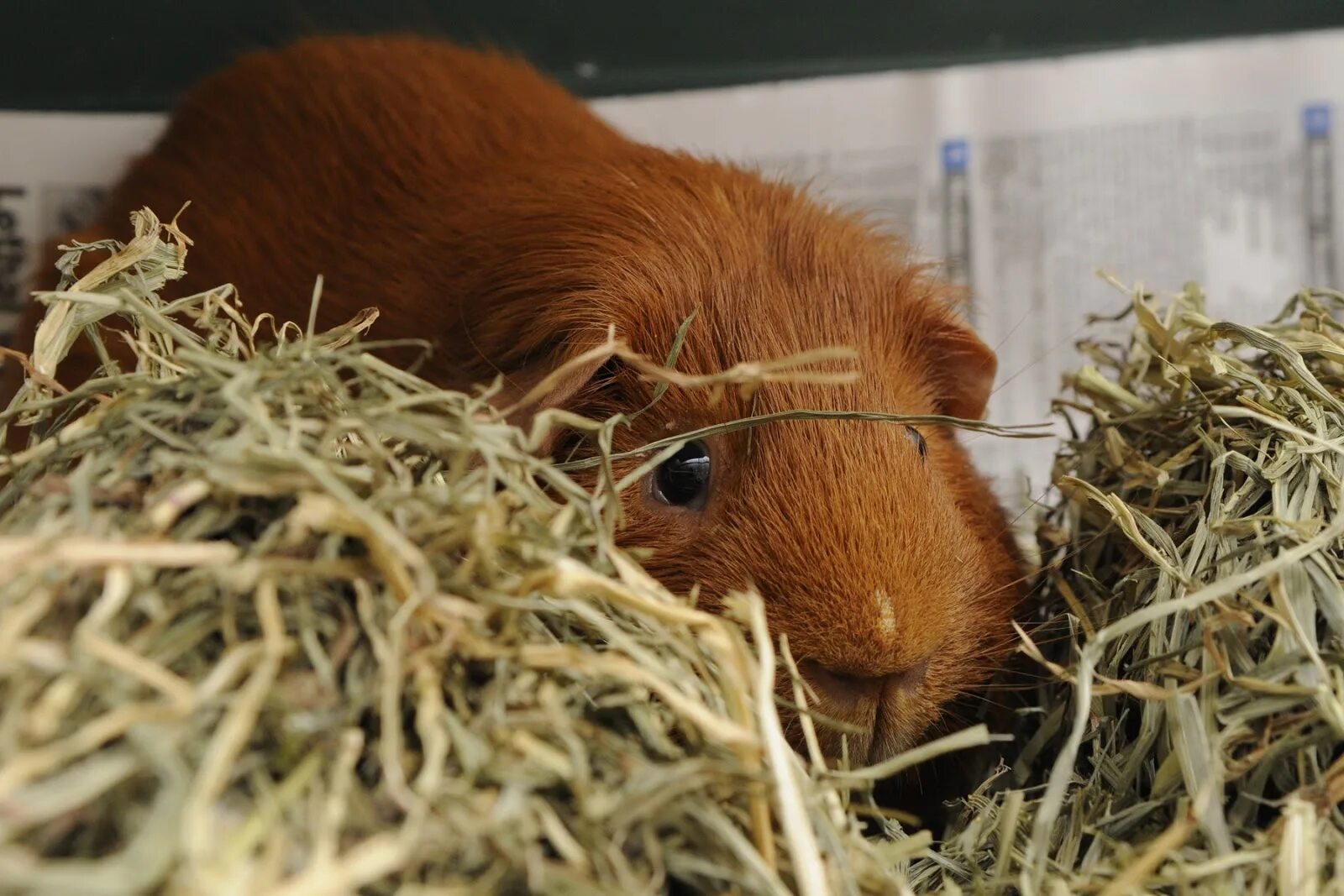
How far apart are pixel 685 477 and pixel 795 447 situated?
4.2 inches

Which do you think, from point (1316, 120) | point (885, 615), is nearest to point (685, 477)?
point (885, 615)

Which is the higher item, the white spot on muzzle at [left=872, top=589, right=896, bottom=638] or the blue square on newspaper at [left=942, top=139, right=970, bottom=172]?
the blue square on newspaper at [left=942, top=139, right=970, bottom=172]

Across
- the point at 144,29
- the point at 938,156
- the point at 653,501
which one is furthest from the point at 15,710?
the point at 938,156

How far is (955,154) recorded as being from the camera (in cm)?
204


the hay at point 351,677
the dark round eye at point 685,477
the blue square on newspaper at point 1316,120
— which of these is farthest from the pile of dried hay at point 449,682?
the blue square on newspaper at point 1316,120

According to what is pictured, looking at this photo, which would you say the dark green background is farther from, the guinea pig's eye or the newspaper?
the guinea pig's eye

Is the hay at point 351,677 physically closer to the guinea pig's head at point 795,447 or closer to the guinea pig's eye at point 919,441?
the guinea pig's head at point 795,447

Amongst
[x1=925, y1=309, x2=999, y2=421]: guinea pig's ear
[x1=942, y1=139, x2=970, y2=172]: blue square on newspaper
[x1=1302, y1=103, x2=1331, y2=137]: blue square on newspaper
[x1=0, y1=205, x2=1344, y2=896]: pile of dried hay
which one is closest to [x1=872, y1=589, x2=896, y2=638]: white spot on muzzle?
[x1=0, y1=205, x2=1344, y2=896]: pile of dried hay

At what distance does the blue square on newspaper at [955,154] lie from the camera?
2035 mm

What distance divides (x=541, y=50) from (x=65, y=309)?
4.30 feet

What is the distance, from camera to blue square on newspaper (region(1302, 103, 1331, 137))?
6.39 ft

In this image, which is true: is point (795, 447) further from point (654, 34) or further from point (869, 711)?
point (654, 34)

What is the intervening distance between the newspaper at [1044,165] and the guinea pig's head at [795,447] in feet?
2.68

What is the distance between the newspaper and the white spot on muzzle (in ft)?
3.57
